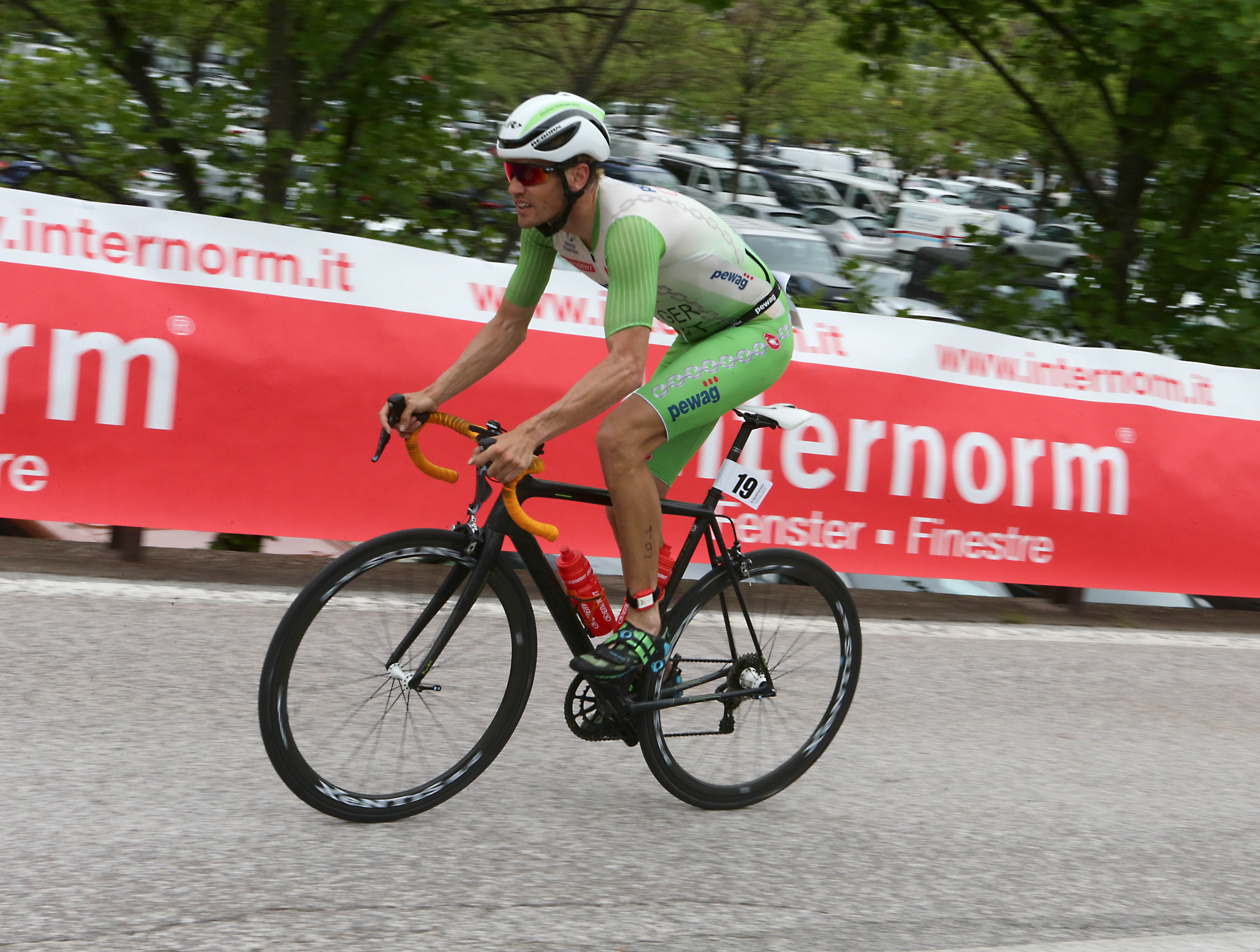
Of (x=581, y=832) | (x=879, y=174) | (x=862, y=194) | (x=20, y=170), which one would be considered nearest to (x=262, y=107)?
(x=20, y=170)

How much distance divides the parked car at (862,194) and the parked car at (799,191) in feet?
2.14

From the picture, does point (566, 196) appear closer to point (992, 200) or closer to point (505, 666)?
point (505, 666)

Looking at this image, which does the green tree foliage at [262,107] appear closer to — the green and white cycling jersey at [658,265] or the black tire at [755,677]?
the green and white cycling jersey at [658,265]

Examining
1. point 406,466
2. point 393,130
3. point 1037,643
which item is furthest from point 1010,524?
point 393,130

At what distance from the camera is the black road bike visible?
3.43 m

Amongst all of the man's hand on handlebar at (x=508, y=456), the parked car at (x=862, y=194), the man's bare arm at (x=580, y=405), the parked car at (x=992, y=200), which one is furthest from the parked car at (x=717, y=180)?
the man's hand on handlebar at (x=508, y=456)

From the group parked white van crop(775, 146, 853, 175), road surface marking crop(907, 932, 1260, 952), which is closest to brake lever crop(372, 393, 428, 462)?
road surface marking crop(907, 932, 1260, 952)

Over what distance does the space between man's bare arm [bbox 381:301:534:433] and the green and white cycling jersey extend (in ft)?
0.13

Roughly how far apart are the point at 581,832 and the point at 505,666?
0.52 m

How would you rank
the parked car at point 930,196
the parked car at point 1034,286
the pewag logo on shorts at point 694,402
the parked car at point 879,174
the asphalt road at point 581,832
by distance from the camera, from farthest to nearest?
the parked car at point 879,174, the parked car at point 930,196, the parked car at point 1034,286, the pewag logo on shorts at point 694,402, the asphalt road at point 581,832

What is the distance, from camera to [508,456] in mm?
3236

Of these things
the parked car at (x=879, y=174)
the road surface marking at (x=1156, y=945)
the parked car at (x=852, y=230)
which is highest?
the road surface marking at (x=1156, y=945)

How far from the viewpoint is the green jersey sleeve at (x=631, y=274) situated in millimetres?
3389

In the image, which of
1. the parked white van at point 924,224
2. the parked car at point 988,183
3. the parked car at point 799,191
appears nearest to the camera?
the parked white van at point 924,224
